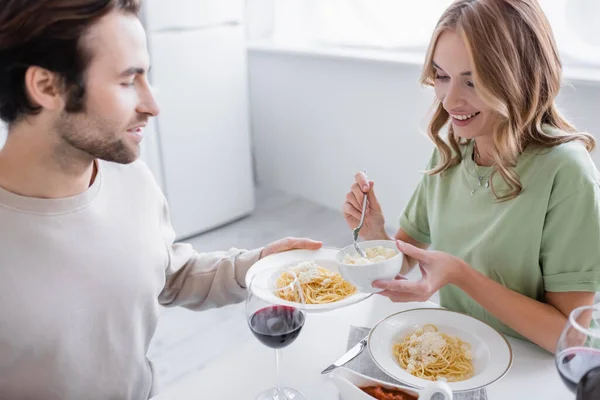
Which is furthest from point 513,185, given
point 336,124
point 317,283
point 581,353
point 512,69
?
point 336,124

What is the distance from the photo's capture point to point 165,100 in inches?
126

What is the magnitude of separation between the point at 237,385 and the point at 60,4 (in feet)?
2.29

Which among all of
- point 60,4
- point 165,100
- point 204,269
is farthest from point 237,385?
point 165,100

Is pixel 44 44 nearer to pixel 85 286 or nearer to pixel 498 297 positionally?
pixel 85 286

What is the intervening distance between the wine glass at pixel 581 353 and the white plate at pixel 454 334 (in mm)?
203

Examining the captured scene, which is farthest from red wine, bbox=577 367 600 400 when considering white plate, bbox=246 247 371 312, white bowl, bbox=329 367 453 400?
white plate, bbox=246 247 371 312

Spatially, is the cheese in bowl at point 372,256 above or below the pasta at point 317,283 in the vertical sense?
above

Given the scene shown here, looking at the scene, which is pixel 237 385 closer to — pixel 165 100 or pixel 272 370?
pixel 272 370

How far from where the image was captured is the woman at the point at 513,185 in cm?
117

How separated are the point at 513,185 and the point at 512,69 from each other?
243mm

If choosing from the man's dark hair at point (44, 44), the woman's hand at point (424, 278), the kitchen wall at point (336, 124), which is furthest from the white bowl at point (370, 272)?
the kitchen wall at point (336, 124)

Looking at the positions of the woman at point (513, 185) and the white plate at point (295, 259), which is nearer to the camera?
the woman at point (513, 185)

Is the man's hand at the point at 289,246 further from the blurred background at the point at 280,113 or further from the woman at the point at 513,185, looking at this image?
the blurred background at the point at 280,113

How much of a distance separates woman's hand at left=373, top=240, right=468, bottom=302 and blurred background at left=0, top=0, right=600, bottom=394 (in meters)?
1.55
